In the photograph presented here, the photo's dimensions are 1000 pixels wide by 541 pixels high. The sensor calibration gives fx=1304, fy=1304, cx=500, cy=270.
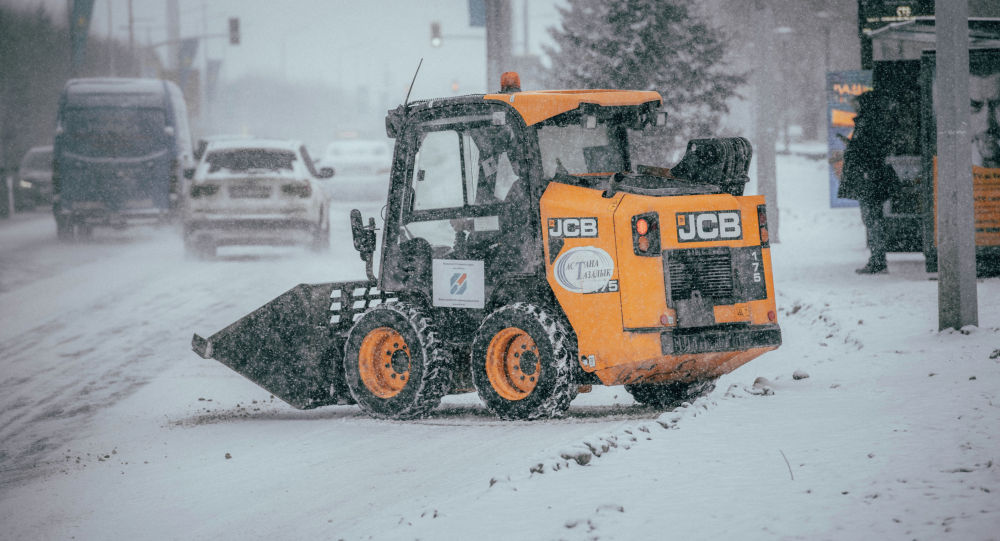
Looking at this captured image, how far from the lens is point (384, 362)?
9.46 metres

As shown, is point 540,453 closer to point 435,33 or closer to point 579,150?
Result: point 579,150

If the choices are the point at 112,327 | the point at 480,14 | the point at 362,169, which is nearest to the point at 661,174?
the point at 112,327

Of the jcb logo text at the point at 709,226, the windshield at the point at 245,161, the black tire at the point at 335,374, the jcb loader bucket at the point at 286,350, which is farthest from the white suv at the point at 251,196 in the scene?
the jcb logo text at the point at 709,226

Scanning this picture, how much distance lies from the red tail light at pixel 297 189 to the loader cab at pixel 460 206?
10.7 metres

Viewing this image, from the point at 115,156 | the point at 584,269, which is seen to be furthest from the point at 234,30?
the point at 584,269

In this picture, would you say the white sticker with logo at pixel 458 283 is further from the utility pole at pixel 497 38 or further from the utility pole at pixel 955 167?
the utility pole at pixel 497 38

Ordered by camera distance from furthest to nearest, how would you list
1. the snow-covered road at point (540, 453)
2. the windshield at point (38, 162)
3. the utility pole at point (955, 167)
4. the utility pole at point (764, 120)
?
the windshield at point (38, 162) < the utility pole at point (764, 120) < the utility pole at point (955, 167) < the snow-covered road at point (540, 453)

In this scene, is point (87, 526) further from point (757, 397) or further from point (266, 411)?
point (757, 397)

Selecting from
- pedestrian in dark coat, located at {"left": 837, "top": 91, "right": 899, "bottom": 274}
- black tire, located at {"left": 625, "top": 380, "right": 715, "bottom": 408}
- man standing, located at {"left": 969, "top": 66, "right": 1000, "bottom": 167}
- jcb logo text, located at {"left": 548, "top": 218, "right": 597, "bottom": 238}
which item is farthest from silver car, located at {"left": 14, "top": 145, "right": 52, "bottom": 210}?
jcb logo text, located at {"left": 548, "top": 218, "right": 597, "bottom": 238}

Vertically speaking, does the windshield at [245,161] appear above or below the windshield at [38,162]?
below

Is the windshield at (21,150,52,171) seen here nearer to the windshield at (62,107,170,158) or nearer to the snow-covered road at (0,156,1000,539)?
the windshield at (62,107,170,158)

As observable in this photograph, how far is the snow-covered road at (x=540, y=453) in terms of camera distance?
5.87m

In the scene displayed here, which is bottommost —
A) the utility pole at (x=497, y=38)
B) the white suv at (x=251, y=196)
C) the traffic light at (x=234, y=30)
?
the white suv at (x=251, y=196)

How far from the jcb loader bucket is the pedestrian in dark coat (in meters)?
9.39
